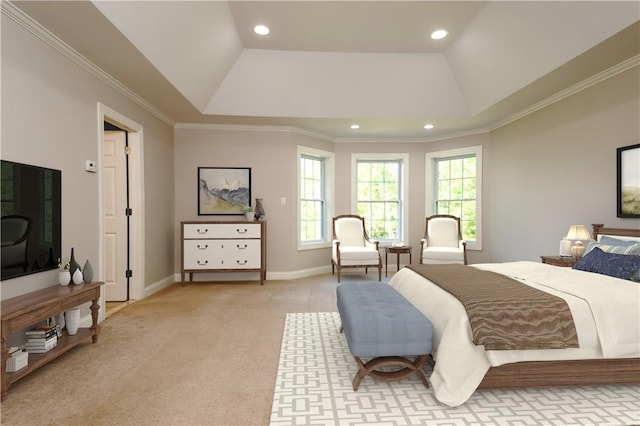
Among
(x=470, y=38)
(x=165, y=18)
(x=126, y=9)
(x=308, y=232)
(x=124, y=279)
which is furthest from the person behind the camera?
(x=308, y=232)

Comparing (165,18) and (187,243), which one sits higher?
(165,18)

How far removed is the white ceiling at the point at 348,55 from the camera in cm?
311

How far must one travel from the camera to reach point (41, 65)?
2.96 meters

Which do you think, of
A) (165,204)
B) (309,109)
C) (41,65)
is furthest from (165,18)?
(165,204)

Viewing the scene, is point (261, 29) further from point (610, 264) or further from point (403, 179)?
point (610, 264)

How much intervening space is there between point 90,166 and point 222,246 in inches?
91.7

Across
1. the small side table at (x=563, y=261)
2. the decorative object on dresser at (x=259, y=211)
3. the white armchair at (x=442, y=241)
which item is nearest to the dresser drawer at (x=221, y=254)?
the decorative object on dresser at (x=259, y=211)

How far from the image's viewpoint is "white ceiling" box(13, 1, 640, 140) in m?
3.11

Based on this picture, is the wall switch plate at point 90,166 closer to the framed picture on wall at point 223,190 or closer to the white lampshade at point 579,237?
the framed picture on wall at point 223,190

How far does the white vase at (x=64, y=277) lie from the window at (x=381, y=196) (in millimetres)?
4986

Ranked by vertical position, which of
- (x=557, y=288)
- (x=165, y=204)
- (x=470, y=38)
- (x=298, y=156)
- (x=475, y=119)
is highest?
(x=470, y=38)

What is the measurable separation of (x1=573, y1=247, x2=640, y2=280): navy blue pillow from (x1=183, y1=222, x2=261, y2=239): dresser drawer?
4144mm

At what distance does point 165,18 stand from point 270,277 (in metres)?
4.09

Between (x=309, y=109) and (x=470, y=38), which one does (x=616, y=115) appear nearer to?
(x=470, y=38)
